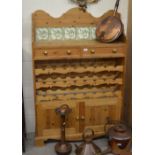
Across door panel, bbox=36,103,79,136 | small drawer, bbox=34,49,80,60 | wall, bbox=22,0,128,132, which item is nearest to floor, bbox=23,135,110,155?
door panel, bbox=36,103,79,136

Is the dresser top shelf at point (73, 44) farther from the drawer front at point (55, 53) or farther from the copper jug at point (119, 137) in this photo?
the copper jug at point (119, 137)

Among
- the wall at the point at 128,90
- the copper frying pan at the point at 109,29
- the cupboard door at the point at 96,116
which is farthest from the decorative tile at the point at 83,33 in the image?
the cupboard door at the point at 96,116

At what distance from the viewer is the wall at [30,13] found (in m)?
2.54

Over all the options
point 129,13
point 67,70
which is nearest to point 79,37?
point 67,70

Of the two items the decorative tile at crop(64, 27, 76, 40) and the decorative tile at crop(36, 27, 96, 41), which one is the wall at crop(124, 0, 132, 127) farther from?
the decorative tile at crop(64, 27, 76, 40)

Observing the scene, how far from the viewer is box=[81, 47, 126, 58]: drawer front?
2.41 m

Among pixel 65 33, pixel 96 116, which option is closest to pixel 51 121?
pixel 96 116

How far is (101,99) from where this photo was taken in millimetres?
2568

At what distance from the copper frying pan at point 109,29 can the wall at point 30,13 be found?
0.48 ft

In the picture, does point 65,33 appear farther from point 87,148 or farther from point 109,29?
point 87,148

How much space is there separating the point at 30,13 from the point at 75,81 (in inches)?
31.2

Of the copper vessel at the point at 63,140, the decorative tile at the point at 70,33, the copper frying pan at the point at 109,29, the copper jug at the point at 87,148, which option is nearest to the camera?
the copper jug at the point at 87,148
